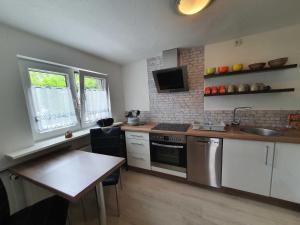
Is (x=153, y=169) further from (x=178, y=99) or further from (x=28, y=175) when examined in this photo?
(x=28, y=175)

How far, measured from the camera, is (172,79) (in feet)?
7.72

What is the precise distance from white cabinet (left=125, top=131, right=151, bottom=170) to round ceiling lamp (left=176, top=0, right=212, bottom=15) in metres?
1.76

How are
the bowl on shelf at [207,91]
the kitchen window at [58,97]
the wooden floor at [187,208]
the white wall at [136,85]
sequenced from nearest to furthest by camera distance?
the wooden floor at [187,208], the kitchen window at [58,97], the bowl on shelf at [207,91], the white wall at [136,85]

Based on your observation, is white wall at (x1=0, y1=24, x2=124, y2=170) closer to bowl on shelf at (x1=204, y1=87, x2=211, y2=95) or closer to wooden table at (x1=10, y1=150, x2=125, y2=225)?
wooden table at (x1=10, y1=150, x2=125, y2=225)

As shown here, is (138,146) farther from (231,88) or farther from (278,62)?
(278,62)

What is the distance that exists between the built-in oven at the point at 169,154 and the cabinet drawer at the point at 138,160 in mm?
114

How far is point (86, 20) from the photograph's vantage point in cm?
136

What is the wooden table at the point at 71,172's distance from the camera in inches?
38.3

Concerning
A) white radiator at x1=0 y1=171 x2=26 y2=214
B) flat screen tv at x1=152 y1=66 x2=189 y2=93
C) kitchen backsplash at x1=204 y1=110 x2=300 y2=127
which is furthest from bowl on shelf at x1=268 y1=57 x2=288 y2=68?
white radiator at x1=0 y1=171 x2=26 y2=214

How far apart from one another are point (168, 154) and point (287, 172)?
4.79ft

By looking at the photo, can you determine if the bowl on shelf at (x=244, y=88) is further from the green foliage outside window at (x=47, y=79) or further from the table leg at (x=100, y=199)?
the green foliage outside window at (x=47, y=79)

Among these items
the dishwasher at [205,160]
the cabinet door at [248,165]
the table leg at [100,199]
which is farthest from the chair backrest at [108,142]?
the cabinet door at [248,165]

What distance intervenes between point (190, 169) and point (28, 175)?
1.98 meters

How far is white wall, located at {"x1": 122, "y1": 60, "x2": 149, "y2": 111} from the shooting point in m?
2.88
